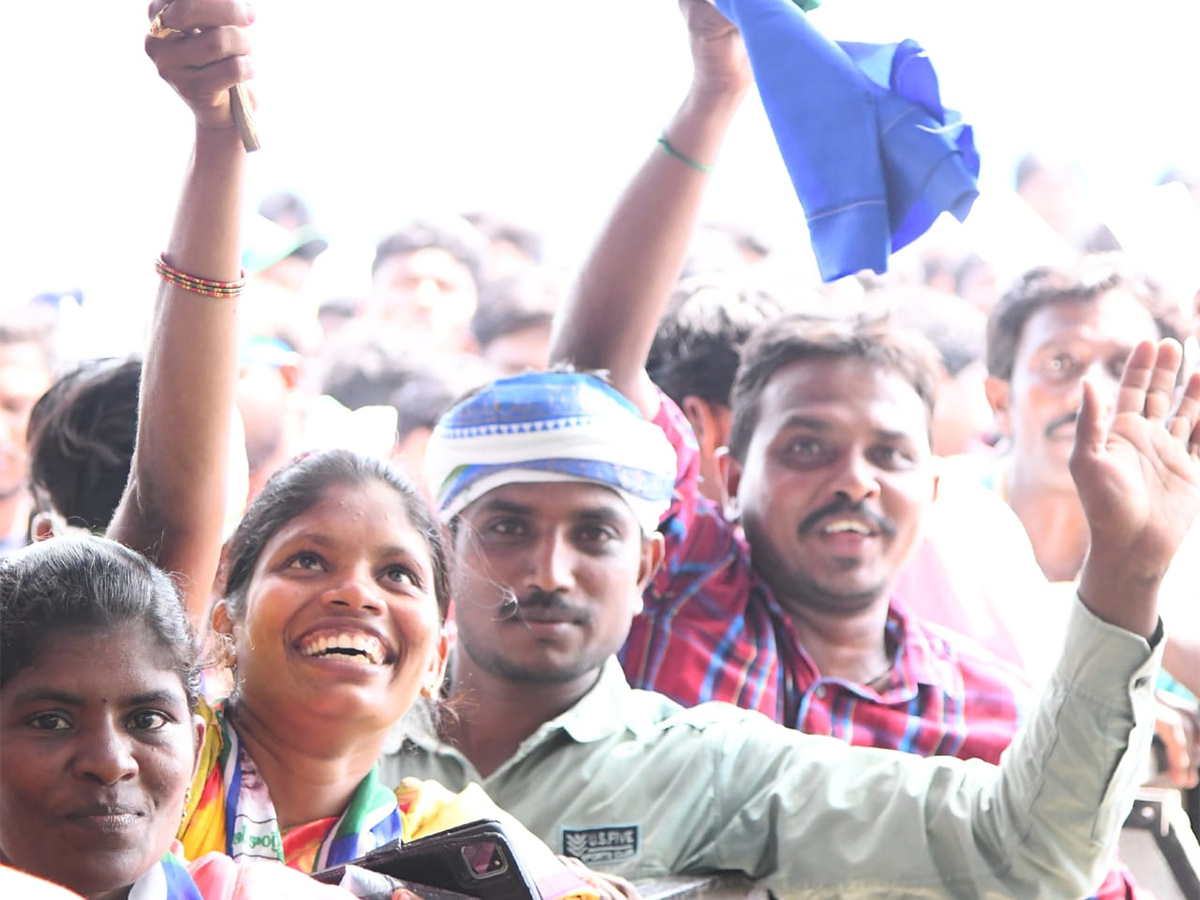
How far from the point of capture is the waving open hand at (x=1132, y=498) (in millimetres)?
1768

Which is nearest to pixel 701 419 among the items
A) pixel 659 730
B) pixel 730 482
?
pixel 730 482

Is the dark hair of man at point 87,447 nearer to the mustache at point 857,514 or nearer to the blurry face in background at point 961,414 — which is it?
the mustache at point 857,514

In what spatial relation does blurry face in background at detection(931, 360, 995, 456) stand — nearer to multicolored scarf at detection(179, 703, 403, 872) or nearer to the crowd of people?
the crowd of people

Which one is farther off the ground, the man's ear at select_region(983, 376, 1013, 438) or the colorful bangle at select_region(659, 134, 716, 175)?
the colorful bangle at select_region(659, 134, 716, 175)

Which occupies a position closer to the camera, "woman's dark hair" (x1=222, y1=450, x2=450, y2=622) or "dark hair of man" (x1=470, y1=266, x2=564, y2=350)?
"woman's dark hair" (x1=222, y1=450, x2=450, y2=622)

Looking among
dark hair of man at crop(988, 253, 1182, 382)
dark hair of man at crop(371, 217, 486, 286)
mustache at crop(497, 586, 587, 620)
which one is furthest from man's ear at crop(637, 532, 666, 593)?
dark hair of man at crop(371, 217, 486, 286)

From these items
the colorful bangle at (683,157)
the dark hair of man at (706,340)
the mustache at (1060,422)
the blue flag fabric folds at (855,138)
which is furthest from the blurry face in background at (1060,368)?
the blue flag fabric folds at (855,138)

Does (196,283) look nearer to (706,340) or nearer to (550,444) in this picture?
(550,444)

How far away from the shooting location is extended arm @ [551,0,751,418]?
2518mm

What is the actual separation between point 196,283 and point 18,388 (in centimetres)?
241

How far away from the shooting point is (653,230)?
2.52 m

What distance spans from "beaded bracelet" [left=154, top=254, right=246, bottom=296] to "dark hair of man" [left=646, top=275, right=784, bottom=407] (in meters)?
1.48

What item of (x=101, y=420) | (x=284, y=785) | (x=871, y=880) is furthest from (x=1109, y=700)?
(x=101, y=420)

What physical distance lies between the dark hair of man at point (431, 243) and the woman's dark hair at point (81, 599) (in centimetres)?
317
